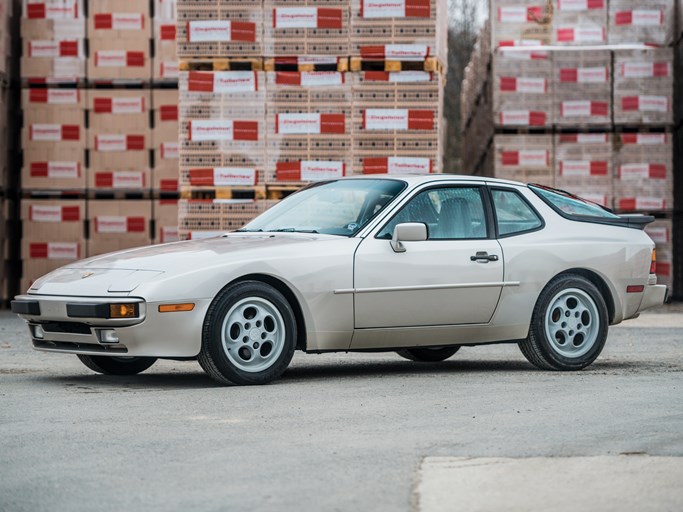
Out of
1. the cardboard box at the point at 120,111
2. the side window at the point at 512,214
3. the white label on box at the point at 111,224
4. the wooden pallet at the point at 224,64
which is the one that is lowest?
the white label on box at the point at 111,224

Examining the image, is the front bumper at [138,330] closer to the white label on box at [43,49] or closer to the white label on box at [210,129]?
the white label on box at [210,129]

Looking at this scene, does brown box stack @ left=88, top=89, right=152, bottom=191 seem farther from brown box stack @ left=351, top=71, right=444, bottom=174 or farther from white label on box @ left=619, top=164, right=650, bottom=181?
white label on box @ left=619, top=164, right=650, bottom=181

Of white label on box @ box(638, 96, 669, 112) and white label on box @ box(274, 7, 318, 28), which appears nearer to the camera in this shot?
white label on box @ box(274, 7, 318, 28)

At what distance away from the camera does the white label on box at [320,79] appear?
14.5 meters

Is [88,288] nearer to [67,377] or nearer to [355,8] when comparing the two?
[67,377]

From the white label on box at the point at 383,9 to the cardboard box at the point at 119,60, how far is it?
3464 mm

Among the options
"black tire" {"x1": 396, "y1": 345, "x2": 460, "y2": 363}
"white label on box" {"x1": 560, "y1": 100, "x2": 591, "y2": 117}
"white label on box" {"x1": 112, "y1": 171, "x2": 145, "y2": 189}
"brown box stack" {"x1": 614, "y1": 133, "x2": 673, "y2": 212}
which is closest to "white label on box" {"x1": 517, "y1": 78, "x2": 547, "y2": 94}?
"white label on box" {"x1": 560, "y1": 100, "x2": 591, "y2": 117}

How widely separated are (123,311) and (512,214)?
305cm

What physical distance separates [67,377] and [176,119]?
816 centimetres

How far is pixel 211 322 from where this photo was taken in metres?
7.99

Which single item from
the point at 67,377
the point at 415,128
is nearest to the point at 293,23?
the point at 415,128

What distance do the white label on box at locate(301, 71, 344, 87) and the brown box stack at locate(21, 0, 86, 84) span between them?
11.6 ft

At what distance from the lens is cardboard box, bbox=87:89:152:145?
16.6m

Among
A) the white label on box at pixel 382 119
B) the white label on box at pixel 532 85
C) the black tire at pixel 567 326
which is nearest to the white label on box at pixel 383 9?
the white label on box at pixel 382 119
